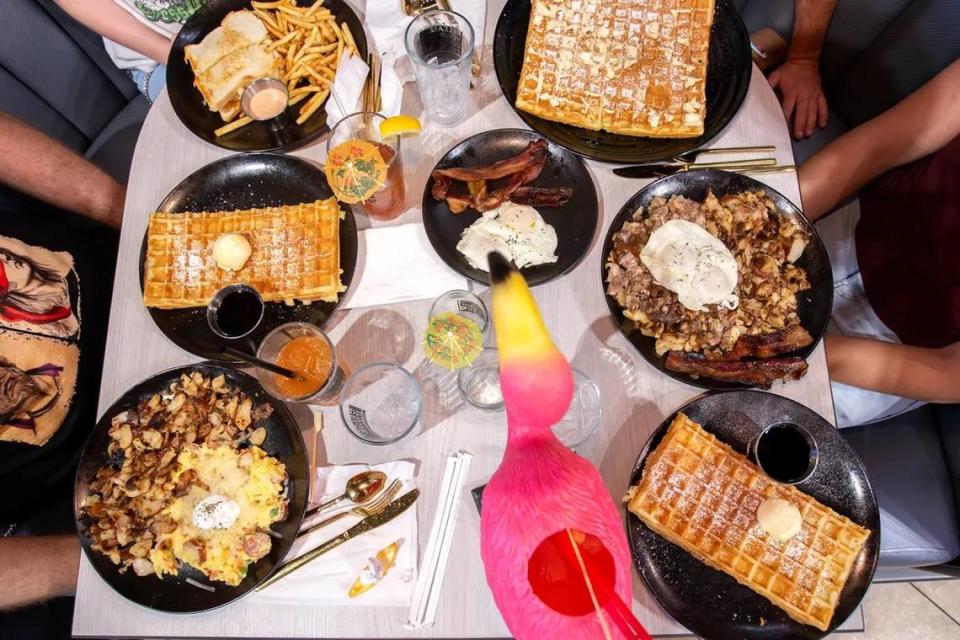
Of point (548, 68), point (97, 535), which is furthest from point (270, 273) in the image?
point (548, 68)

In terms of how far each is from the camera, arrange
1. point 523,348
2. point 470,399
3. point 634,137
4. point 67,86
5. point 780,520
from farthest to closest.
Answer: point 67,86, point 634,137, point 470,399, point 780,520, point 523,348

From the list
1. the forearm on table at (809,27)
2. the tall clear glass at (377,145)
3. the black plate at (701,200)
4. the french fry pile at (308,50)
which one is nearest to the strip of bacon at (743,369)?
the black plate at (701,200)

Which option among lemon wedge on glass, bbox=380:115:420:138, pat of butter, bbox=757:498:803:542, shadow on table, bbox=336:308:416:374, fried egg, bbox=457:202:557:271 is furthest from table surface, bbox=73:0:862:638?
pat of butter, bbox=757:498:803:542

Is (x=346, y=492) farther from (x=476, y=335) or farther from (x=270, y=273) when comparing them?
(x=270, y=273)

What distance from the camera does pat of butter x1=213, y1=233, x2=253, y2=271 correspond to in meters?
1.79

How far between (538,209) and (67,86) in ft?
7.58

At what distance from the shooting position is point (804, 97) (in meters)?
2.56

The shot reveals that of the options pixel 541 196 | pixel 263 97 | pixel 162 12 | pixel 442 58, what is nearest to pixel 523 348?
pixel 541 196

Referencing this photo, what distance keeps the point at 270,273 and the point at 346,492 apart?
2.29 ft

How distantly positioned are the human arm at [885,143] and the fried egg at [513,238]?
1.07 meters

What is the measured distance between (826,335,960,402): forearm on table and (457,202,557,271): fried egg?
1.00 metres

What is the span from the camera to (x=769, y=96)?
1.99 meters

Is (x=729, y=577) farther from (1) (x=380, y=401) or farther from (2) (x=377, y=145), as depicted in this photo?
(2) (x=377, y=145)

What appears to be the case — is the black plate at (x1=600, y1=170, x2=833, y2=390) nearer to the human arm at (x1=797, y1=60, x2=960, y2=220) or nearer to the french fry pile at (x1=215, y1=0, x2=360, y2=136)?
the human arm at (x1=797, y1=60, x2=960, y2=220)
